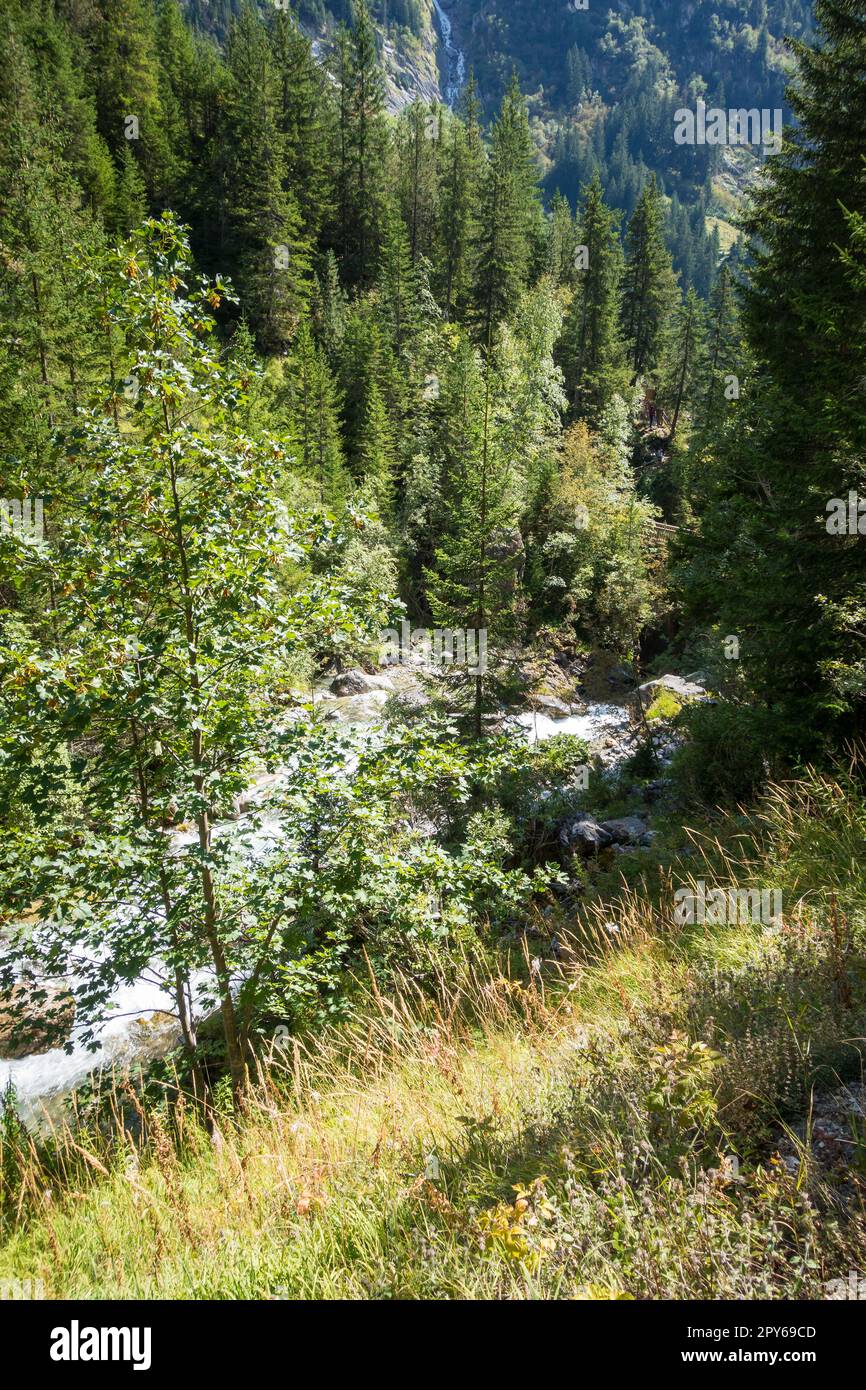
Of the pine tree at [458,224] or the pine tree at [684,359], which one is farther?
the pine tree at [458,224]

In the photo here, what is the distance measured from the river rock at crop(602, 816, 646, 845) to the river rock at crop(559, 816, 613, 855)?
0.11 metres

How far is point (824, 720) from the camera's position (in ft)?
24.3

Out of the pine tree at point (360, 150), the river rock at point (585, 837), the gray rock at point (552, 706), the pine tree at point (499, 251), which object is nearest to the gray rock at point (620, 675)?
the gray rock at point (552, 706)

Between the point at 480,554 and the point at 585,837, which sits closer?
the point at 585,837

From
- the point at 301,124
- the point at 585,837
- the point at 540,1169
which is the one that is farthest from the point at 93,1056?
the point at 301,124

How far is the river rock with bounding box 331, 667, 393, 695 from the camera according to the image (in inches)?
973

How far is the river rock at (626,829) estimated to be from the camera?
10523 mm

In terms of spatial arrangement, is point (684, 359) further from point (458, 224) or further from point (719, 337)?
point (458, 224)

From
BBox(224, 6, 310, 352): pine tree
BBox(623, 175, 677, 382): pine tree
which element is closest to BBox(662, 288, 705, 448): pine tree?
BBox(623, 175, 677, 382): pine tree

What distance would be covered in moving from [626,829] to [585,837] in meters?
0.70

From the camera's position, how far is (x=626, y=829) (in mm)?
10938

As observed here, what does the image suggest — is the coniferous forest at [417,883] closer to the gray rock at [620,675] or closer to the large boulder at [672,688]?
the large boulder at [672,688]

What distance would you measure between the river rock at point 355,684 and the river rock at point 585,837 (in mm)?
14361

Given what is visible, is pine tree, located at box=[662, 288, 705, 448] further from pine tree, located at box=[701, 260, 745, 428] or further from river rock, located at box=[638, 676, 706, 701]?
river rock, located at box=[638, 676, 706, 701]
